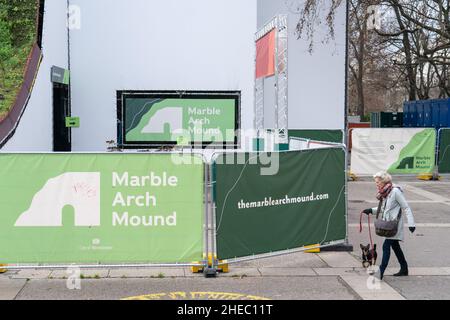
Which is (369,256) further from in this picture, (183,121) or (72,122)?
(72,122)

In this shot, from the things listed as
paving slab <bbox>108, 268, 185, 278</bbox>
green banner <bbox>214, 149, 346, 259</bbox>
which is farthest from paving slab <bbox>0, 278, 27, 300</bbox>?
green banner <bbox>214, 149, 346, 259</bbox>

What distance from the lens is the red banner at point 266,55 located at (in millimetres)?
16156

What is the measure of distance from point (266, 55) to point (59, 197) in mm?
8909

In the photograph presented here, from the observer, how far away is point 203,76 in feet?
75.7

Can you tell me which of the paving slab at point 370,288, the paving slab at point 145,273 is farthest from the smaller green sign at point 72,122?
the paving slab at point 370,288

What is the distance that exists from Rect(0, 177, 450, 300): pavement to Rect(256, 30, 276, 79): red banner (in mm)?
6100

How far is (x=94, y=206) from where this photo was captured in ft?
31.7

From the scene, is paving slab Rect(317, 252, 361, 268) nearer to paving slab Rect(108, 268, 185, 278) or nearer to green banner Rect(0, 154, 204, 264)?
paving slab Rect(108, 268, 185, 278)

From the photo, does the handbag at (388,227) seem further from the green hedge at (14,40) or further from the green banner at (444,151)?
the green banner at (444,151)

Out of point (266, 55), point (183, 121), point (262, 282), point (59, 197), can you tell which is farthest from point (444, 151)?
point (59, 197)

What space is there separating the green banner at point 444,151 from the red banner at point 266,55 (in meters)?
9.20

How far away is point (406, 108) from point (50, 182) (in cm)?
3773
